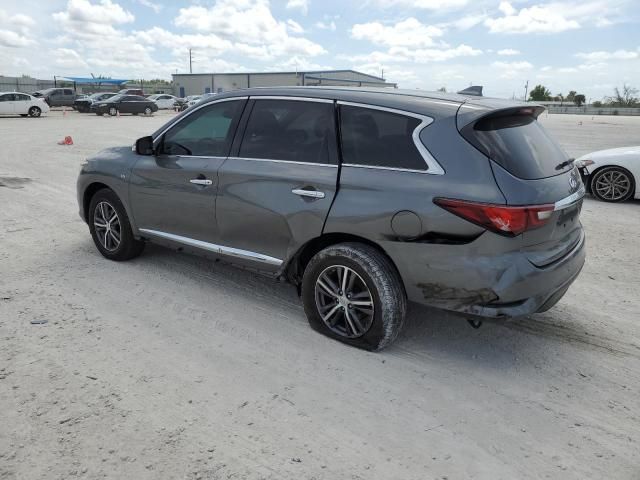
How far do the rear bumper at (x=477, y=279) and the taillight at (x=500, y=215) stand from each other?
0.34 ft

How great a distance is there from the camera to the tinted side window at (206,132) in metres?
4.25

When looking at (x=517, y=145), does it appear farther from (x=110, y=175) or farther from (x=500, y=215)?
(x=110, y=175)

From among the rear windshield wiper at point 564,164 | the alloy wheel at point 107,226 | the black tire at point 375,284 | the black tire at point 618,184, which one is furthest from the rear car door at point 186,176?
the black tire at point 618,184

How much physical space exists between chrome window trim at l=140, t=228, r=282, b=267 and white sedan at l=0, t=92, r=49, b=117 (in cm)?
3019

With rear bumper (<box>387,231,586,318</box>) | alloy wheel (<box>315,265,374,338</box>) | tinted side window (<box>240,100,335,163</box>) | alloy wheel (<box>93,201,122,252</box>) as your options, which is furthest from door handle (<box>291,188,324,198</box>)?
alloy wheel (<box>93,201,122,252</box>)

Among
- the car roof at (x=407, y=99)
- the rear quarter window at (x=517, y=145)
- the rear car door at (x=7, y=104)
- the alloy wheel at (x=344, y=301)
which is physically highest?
the rear car door at (x=7, y=104)

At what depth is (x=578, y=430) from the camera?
2.78 metres

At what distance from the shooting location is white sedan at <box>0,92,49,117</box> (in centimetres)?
2931

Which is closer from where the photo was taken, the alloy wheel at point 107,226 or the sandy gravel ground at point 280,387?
the sandy gravel ground at point 280,387

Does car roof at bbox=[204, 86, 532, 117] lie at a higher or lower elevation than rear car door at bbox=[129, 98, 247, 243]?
higher

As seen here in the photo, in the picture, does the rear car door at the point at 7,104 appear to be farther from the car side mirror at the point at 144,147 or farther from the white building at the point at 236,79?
the white building at the point at 236,79

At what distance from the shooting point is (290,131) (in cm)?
388

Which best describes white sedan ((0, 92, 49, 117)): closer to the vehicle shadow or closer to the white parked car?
the white parked car

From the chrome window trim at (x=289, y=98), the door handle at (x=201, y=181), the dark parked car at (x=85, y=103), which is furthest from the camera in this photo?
the dark parked car at (x=85, y=103)
